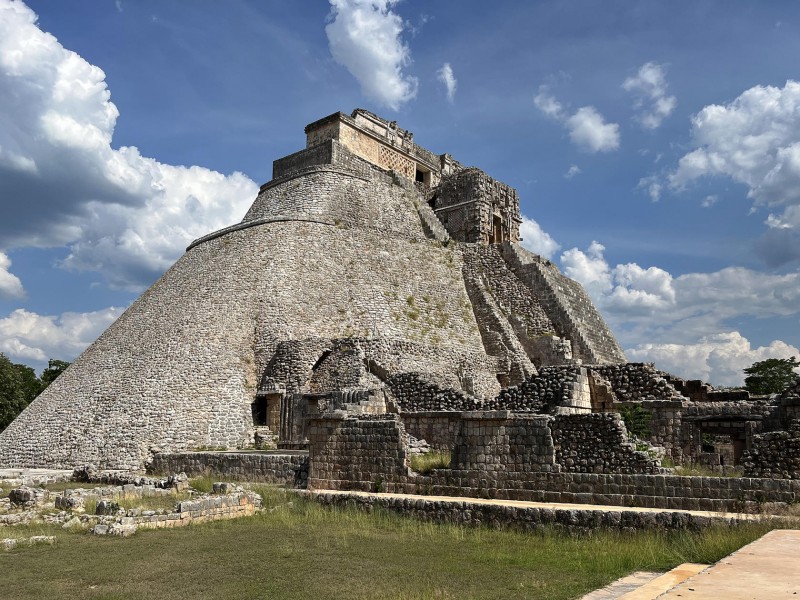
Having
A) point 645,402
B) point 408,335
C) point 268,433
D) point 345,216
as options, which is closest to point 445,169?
point 345,216

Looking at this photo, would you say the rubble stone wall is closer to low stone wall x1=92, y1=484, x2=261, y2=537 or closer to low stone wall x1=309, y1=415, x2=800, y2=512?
low stone wall x1=309, y1=415, x2=800, y2=512

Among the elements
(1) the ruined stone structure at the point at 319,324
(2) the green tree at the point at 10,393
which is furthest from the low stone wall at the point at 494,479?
(2) the green tree at the point at 10,393

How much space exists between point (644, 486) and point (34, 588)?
27.2ft

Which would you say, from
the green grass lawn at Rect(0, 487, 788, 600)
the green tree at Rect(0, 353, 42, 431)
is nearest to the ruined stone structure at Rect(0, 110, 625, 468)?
the green grass lawn at Rect(0, 487, 788, 600)

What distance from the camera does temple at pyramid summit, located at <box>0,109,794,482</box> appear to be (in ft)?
55.2

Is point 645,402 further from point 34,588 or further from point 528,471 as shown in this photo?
point 34,588

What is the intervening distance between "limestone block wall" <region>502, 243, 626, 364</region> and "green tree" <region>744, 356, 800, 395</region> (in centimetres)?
943

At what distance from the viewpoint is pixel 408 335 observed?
2628 centimetres

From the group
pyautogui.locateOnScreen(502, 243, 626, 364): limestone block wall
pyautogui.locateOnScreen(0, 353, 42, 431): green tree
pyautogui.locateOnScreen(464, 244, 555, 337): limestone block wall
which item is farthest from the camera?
pyautogui.locateOnScreen(0, 353, 42, 431): green tree

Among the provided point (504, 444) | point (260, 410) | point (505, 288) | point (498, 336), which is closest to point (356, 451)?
point (504, 444)

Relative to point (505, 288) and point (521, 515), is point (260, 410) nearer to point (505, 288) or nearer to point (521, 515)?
point (505, 288)

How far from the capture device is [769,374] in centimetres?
3572

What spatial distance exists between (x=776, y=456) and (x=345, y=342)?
15356mm

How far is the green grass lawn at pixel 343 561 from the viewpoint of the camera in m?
7.20
